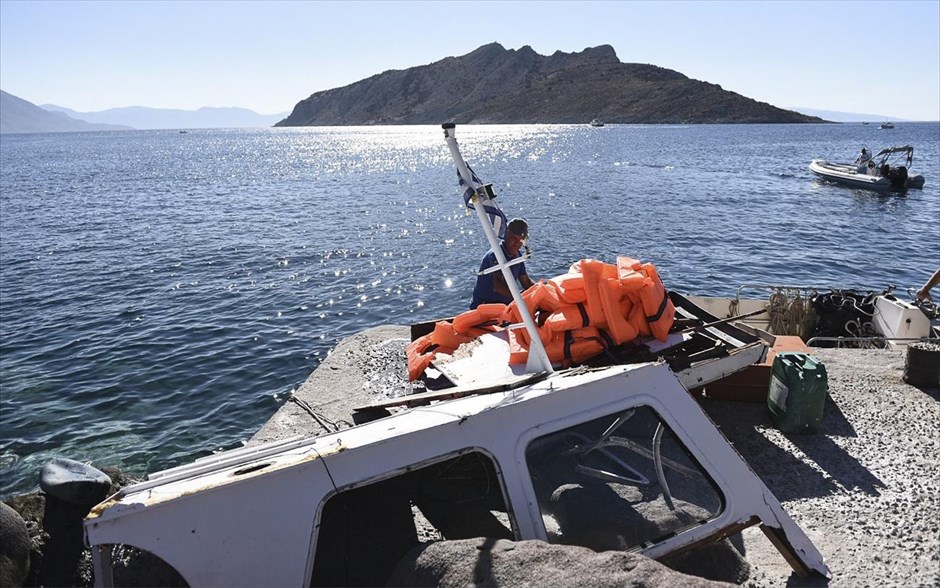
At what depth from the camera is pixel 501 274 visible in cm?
752

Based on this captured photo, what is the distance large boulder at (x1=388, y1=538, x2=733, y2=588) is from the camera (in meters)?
2.91

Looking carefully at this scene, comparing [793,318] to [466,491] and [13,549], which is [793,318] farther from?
[13,549]

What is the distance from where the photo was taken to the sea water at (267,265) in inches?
424

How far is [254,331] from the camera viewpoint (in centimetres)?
1452

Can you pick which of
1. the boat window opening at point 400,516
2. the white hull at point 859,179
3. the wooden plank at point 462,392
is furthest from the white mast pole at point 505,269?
the white hull at point 859,179

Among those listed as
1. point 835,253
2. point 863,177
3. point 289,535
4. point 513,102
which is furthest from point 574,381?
point 513,102

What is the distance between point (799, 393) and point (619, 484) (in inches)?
159

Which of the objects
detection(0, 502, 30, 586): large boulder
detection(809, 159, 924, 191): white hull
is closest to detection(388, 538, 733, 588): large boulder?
detection(0, 502, 30, 586): large boulder

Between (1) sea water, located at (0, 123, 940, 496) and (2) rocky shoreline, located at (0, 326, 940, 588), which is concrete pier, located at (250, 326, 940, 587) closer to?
(2) rocky shoreline, located at (0, 326, 940, 588)

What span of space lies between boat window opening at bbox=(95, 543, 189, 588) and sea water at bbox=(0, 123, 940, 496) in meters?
6.62

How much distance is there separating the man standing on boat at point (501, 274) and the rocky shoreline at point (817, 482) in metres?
1.64

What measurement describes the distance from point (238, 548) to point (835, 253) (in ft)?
86.3

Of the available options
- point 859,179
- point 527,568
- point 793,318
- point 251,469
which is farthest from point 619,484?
point 859,179

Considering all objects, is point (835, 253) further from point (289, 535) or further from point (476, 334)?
point (289, 535)
